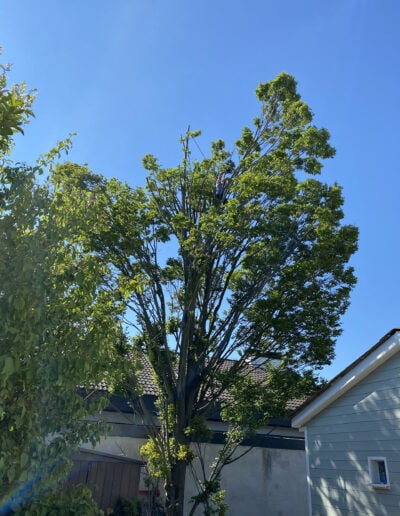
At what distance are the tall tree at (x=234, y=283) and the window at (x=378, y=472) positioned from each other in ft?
10.8

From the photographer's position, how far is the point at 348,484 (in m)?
7.86

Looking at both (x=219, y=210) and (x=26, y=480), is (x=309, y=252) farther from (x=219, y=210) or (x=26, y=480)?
(x=26, y=480)

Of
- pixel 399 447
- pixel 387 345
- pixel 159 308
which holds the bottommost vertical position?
pixel 399 447

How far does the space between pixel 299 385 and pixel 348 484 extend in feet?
10.2

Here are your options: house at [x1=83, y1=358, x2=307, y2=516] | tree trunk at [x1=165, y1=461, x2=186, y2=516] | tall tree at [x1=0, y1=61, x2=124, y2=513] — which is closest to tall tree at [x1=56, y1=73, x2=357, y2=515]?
tree trunk at [x1=165, y1=461, x2=186, y2=516]

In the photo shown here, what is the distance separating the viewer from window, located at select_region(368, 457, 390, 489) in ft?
23.5

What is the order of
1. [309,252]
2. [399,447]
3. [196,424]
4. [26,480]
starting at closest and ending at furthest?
1. [26,480]
2. [399,447]
3. [196,424]
4. [309,252]

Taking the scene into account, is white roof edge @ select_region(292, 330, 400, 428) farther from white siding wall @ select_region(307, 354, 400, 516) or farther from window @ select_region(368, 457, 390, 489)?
window @ select_region(368, 457, 390, 489)

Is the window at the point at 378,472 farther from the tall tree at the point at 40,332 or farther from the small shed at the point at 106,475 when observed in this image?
the tall tree at the point at 40,332

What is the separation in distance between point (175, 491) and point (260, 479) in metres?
5.19

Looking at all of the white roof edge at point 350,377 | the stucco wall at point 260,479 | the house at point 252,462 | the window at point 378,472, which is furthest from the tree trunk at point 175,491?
the window at point 378,472

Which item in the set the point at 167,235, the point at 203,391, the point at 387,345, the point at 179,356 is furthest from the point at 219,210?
the point at 387,345

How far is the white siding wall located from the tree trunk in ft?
11.0

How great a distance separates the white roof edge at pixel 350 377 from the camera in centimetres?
741
